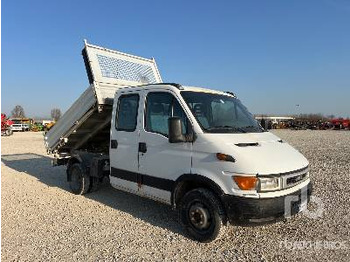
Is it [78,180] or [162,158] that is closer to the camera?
[162,158]

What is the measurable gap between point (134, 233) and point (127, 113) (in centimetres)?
222

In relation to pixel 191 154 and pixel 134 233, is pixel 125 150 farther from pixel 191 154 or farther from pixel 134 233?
pixel 191 154

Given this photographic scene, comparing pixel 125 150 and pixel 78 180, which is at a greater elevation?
pixel 125 150

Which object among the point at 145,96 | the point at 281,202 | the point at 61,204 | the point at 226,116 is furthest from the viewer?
the point at 61,204

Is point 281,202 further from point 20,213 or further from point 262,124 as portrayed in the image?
point 20,213

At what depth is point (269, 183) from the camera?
173 inches

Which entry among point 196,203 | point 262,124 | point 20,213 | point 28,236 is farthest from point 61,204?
point 262,124

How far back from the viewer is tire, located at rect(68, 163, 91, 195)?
7582mm

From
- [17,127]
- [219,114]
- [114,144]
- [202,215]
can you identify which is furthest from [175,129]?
[17,127]

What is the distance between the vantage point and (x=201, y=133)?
4887 mm

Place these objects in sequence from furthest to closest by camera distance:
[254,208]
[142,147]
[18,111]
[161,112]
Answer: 1. [18,111]
2. [142,147]
3. [161,112]
4. [254,208]

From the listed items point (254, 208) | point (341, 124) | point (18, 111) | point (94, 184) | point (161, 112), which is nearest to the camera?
point (254, 208)

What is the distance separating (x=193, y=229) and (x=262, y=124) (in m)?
2.64

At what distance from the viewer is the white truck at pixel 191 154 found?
444 cm
